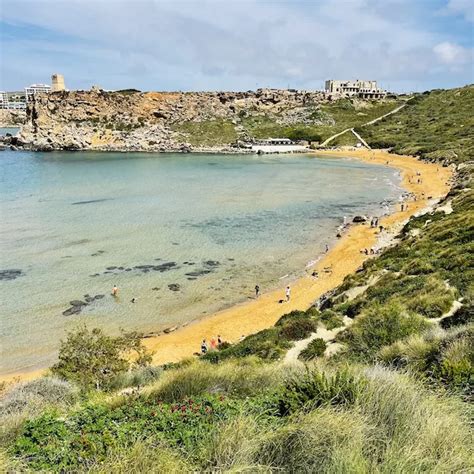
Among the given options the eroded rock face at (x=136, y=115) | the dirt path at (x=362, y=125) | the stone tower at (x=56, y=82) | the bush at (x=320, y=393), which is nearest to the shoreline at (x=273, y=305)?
the bush at (x=320, y=393)

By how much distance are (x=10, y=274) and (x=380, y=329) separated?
23.7 m

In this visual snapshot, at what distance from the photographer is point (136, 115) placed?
12875cm

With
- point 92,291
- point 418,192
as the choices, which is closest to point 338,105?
point 418,192

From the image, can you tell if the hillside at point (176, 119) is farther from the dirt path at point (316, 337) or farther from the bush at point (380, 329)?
the bush at point (380, 329)

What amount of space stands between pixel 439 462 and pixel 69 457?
379cm

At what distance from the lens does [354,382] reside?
5.27 metres

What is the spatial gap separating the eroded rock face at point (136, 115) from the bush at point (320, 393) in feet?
371

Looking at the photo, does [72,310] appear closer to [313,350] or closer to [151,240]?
[151,240]

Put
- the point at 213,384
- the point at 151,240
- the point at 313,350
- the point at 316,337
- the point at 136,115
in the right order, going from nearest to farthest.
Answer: the point at 213,384, the point at 313,350, the point at 316,337, the point at 151,240, the point at 136,115

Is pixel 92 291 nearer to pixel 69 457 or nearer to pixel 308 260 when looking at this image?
pixel 308 260

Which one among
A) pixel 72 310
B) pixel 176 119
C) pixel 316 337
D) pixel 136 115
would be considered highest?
pixel 136 115

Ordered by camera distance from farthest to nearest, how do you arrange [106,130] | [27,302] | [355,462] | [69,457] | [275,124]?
[275,124]
[106,130]
[27,302]
[69,457]
[355,462]

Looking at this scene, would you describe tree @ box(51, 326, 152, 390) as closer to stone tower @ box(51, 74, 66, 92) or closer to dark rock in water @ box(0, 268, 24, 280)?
dark rock in water @ box(0, 268, 24, 280)

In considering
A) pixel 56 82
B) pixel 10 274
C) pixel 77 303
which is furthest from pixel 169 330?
pixel 56 82
